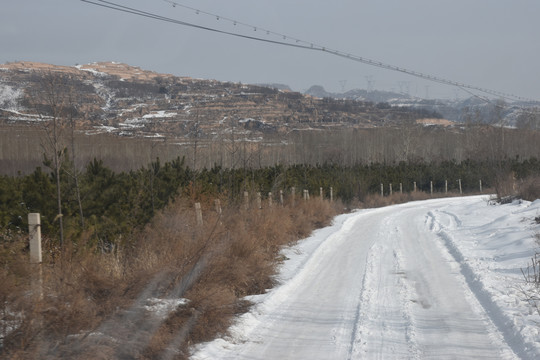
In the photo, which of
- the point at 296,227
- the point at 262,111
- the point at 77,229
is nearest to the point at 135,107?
the point at 262,111

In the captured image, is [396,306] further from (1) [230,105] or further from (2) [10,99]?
(1) [230,105]

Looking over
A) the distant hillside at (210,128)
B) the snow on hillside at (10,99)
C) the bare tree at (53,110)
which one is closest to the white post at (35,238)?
the bare tree at (53,110)

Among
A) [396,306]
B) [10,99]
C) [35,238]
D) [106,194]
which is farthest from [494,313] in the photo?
[10,99]

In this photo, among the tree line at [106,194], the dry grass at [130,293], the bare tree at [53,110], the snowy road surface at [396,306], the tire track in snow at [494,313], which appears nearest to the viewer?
the dry grass at [130,293]

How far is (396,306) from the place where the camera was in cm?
932

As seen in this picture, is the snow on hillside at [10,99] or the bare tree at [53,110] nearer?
the bare tree at [53,110]

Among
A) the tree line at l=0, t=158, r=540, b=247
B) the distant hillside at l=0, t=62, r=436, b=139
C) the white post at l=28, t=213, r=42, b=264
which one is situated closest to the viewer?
the white post at l=28, t=213, r=42, b=264

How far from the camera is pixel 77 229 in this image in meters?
10.2

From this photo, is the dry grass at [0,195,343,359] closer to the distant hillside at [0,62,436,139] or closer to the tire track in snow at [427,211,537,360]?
the tire track in snow at [427,211,537,360]

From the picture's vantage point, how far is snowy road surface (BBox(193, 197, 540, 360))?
7.04m

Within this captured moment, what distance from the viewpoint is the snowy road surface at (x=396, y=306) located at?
7.04 metres

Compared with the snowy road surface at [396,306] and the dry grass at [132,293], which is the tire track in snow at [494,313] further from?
the dry grass at [132,293]

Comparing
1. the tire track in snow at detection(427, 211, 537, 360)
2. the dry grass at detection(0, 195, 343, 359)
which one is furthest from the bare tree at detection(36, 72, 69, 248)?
the tire track in snow at detection(427, 211, 537, 360)

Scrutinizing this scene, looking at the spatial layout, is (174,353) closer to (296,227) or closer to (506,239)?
(506,239)
